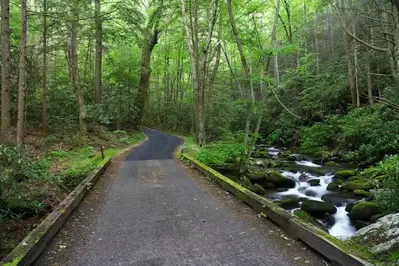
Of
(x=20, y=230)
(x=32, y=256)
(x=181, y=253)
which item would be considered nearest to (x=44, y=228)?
(x=32, y=256)

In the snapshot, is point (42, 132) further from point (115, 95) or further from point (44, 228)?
point (44, 228)

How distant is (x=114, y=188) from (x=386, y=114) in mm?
14491

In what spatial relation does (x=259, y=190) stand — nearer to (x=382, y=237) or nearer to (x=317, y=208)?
(x=317, y=208)

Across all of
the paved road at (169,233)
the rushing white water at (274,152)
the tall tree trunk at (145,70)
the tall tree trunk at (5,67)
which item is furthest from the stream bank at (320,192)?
the tall tree trunk at (145,70)

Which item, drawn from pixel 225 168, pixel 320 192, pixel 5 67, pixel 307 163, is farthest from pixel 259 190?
pixel 5 67

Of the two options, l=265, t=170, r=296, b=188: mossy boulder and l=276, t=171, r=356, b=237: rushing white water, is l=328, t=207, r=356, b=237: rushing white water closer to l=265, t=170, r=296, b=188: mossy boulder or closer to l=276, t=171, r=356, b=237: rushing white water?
l=276, t=171, r=356, b=237: rushing white water

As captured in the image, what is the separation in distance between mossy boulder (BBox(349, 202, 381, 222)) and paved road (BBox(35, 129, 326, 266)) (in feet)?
12.6

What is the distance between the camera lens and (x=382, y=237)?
4422mm

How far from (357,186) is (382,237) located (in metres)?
7.49

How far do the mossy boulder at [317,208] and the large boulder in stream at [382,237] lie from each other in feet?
14.1

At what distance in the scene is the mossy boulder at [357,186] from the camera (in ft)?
36.4

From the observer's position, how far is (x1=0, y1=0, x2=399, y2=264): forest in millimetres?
8664

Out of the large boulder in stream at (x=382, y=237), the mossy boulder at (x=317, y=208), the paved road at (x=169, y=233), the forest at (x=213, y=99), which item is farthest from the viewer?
the mossy boulder at (x=317, y=208)

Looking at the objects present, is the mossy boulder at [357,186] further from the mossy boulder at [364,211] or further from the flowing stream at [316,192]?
the mossy boulder at [364,211]
